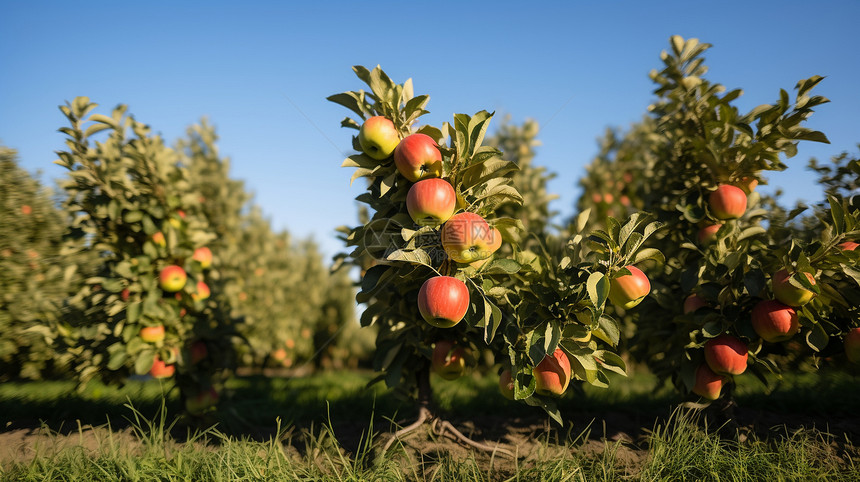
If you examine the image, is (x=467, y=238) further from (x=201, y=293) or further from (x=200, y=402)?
(x=200, y=402)

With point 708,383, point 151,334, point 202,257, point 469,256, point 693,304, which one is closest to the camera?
point 469,256

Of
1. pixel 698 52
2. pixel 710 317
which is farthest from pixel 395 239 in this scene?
pixel 698 52

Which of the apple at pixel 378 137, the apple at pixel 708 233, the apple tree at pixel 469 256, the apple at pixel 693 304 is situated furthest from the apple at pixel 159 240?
the apple at pixel 708 233

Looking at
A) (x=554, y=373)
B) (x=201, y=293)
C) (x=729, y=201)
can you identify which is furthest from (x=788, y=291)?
(x=201, y=293)

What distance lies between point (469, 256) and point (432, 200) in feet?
0.99

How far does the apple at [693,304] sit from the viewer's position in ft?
8.24

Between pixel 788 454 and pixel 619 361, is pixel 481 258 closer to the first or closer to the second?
pixel 619 361

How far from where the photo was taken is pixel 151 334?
301 cm

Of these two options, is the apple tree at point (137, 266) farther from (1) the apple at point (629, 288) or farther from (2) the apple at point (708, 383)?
(2) the apple at point (708, 383)

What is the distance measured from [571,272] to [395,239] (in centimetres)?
87

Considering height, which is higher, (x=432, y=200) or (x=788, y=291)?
(x=432, y=200)

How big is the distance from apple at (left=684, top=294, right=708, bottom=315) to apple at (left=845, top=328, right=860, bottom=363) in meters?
0.64

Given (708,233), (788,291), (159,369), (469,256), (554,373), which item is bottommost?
(159,369)

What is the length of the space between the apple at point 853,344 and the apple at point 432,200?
212 centimetres
